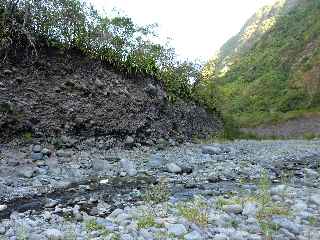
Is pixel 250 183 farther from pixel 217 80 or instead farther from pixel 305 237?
pixel 217 80

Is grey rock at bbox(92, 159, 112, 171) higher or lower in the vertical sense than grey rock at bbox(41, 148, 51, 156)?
lower

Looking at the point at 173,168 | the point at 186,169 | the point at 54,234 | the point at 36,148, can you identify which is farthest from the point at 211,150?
the point at 54,234

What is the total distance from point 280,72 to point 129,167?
81130mm

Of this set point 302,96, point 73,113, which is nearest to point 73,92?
point 73,113

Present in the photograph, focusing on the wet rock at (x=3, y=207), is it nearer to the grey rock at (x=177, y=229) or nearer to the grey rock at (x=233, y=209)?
the grey rock at (x=177, y=229)

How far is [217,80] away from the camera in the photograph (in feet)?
103

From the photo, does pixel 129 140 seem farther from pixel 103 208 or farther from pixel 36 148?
pixel 103 208

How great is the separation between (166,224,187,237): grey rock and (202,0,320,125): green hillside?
5650cm

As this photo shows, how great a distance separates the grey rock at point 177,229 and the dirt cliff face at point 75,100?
8890mm

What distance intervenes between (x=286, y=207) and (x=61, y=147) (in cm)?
890

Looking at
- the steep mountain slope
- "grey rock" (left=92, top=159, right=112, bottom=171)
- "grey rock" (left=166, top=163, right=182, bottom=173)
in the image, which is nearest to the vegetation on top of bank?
"grey rock" (left=92, top=159, right=112, bottom=171)

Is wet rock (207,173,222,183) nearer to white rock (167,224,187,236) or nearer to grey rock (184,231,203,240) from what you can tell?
white rock (167,224,187,236)

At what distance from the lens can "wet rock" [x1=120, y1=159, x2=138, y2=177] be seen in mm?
15029

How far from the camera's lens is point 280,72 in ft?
304
